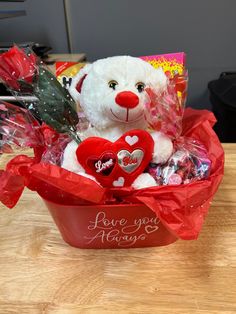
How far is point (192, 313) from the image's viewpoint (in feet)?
1.45

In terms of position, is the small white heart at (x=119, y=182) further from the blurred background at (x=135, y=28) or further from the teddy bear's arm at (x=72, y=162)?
the blurred background at (x=135, y=28)

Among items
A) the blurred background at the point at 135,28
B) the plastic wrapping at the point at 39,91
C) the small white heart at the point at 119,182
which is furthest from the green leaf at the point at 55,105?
the blurred background at the point at 135,28

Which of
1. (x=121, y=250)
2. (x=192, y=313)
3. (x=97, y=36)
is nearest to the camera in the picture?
(x=192, y=313)

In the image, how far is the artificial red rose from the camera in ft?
1.78

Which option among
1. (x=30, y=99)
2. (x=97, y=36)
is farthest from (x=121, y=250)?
(x=97, y=36)

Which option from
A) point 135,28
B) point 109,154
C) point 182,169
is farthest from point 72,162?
point 135,28

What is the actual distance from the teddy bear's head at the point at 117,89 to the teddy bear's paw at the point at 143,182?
0.29ft

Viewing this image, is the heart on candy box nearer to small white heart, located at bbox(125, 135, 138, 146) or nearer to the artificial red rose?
small white heart, located at bbox(125, 135, 138, 146)

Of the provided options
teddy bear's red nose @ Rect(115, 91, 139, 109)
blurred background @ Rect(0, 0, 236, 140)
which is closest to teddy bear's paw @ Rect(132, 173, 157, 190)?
teddy bear's red nose @ Rect(115, 91, 139, 109)

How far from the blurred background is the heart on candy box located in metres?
1.23

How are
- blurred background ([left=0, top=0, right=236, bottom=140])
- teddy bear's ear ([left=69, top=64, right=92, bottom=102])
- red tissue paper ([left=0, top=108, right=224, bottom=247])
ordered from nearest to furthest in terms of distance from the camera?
red tissue paper ([left=0, top=108, right=224, bottom=247]) → teddy bear's ear ([left=69, top=64, right=92, bottom=102]) → blurred background ([left=0, top=0, right=236, bottom=140])

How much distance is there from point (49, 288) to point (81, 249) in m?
0.09

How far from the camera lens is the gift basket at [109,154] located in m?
0.47

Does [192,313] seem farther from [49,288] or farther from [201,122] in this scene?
Result: [201,122]
